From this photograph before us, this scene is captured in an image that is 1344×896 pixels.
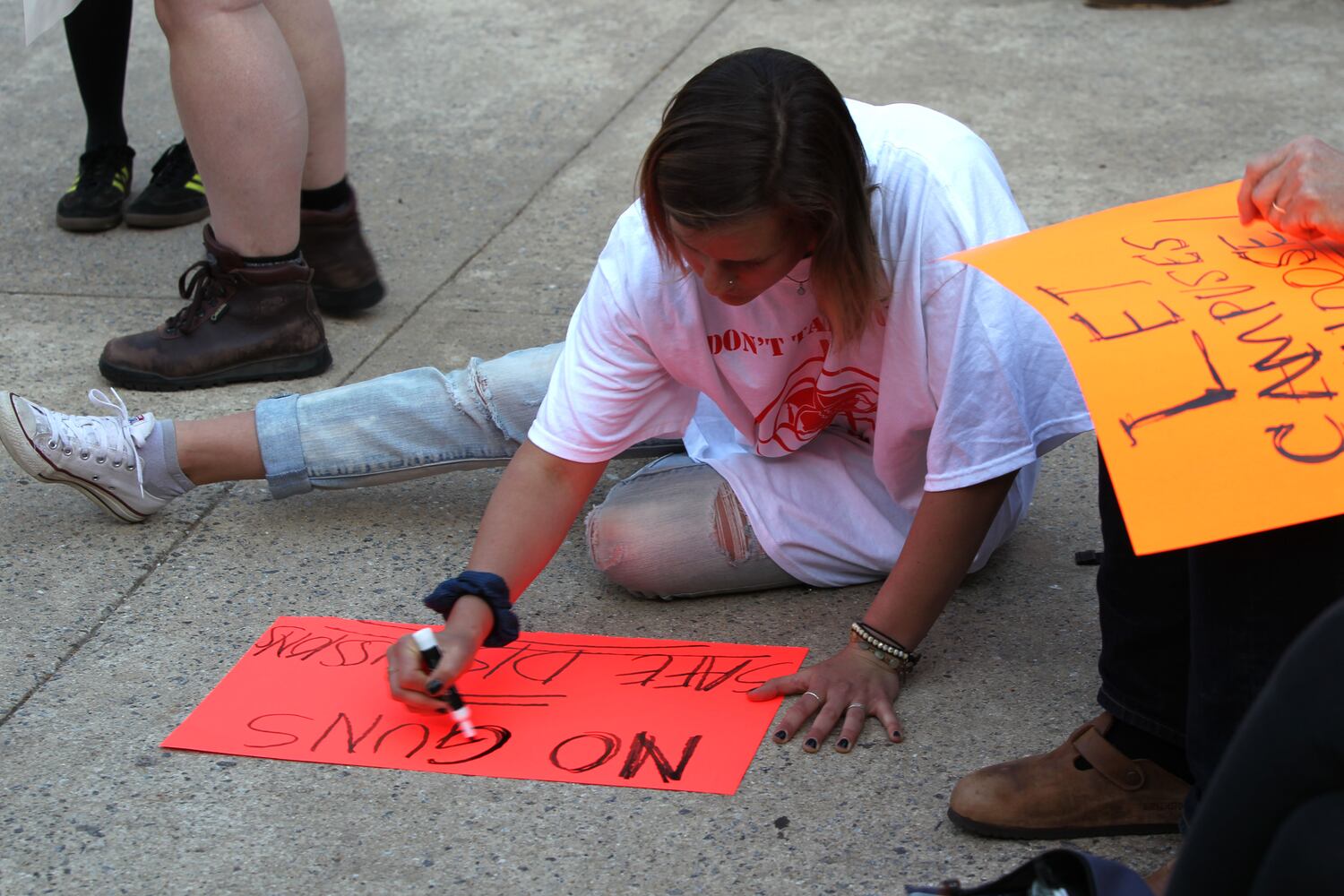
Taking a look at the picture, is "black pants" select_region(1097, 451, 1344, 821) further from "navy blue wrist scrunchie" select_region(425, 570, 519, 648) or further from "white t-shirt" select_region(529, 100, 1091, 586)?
"navy blue wrist scrunchie" select_region(425, 570, 519, 648)

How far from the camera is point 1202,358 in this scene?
1.40 meters

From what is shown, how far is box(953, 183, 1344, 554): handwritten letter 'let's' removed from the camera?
4.20 ft

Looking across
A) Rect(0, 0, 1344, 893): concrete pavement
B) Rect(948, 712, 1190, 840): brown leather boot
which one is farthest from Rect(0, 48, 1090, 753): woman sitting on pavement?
Rect(948, 712, 1190, 840): brown leather boot

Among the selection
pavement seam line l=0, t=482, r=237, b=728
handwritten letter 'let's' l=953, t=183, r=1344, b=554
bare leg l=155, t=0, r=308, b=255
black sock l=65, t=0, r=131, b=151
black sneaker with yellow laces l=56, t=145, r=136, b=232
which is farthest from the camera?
black sneaker with yellow laces l=56, t=145, r=136, b=232

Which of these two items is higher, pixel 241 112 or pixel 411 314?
pixel 241 112

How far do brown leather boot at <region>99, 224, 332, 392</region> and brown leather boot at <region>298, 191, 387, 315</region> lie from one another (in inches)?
10.0

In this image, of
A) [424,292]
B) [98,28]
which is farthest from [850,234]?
[98,28]

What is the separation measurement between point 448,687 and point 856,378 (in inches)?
26.8

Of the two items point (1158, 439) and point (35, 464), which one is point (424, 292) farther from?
point (1158, 439)

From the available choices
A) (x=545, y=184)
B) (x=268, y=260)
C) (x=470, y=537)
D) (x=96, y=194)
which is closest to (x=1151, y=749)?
(x=470, y=537)

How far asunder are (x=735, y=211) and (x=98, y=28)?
2416 mm

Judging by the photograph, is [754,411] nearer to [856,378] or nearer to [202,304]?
[856,378]

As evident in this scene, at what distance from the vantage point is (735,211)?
163cm

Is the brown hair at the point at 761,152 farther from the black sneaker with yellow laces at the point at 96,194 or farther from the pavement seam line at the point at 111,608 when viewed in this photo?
the black sneaker with yellow laces at the point at 96,194
